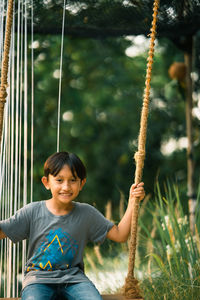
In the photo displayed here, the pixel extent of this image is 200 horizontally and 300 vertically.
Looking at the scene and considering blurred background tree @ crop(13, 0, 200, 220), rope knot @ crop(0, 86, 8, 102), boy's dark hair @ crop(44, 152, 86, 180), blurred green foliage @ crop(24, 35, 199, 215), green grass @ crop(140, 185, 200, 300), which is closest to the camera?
rope knot @ crop(0, 86, 8, 102)

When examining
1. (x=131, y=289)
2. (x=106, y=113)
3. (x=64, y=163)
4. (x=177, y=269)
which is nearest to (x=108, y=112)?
(x=106, y=113)

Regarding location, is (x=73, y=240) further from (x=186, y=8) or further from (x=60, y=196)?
(x=186, y=8)

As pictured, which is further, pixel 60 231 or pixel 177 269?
pixel 177 269

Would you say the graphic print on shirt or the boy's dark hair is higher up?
the boy's dark hair

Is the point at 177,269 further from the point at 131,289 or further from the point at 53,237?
the point at 53,237

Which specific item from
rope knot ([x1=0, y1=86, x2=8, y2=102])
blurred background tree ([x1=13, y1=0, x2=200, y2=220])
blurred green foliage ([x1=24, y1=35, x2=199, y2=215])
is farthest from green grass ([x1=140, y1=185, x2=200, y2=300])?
blurred green foliage ([x1=24, y1=35, x2=199, y2=215])

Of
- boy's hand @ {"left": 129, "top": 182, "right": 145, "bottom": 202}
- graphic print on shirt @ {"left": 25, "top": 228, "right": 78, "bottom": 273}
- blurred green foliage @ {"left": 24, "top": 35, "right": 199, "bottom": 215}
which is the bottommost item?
graphic print on shirt @ {"left": 25, "top": 228, "right": 78, "bottom": 273}

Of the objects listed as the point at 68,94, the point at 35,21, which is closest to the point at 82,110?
the point at 68,94

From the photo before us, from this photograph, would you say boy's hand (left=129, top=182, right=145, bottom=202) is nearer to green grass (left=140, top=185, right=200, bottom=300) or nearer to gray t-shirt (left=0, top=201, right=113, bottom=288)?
gray t-shirt (left=0, top=201, right=113, bottom=288)

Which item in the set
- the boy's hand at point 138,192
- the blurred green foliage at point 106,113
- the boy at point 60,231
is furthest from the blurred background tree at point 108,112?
the boy's hand at point 138,192

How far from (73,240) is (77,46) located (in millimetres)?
4899

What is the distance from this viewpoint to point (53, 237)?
1.93 metres

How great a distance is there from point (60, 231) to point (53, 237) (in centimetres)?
4

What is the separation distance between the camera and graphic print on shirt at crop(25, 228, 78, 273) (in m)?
1.89
